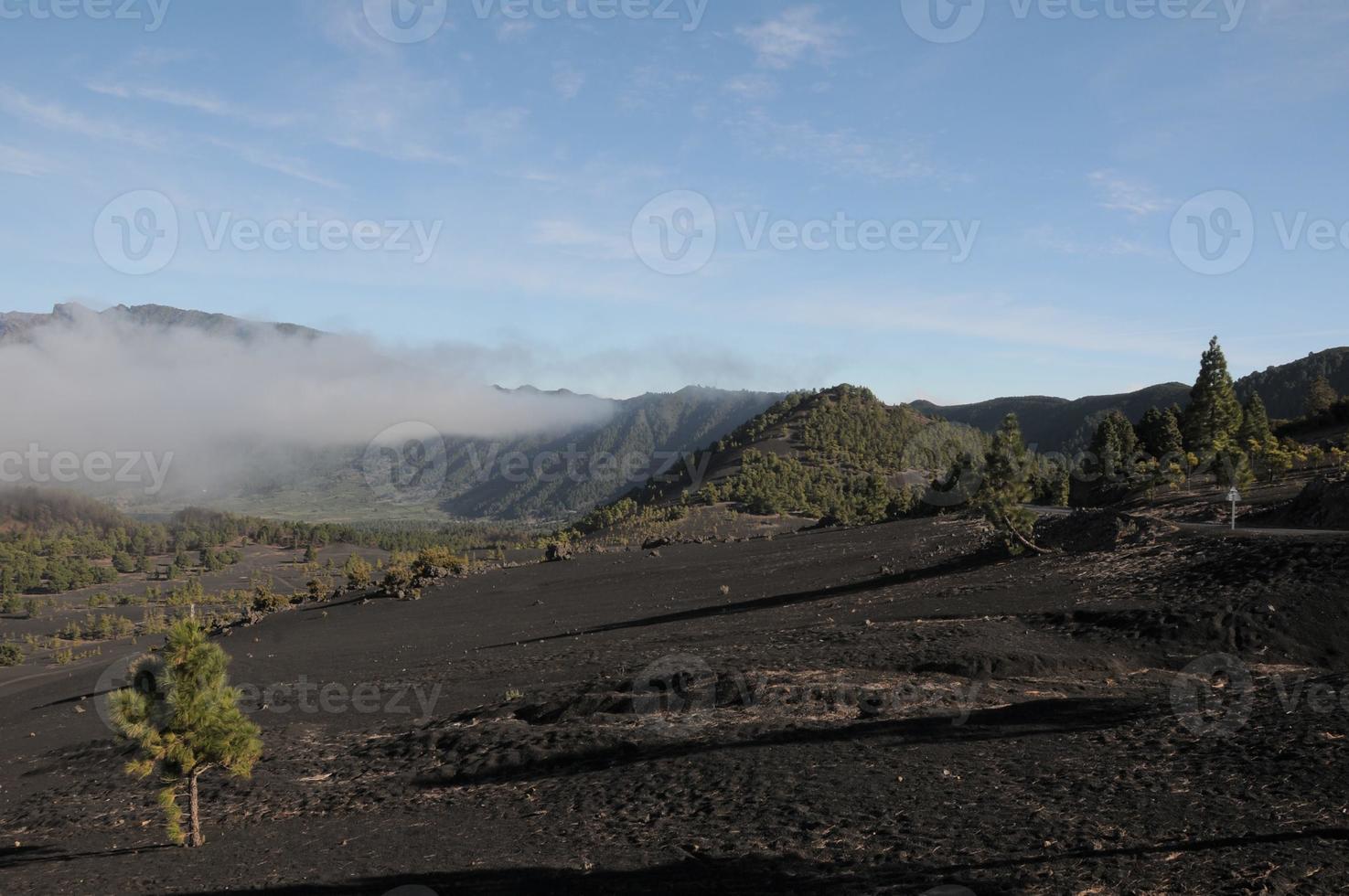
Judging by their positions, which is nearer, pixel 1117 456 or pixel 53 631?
pixel 1117 456

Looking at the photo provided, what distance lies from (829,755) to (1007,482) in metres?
21.9

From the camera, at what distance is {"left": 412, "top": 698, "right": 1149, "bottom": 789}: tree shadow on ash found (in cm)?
1405

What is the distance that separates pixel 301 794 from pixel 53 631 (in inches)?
3198

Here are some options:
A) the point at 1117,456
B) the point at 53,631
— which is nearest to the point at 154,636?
the point at 53,631

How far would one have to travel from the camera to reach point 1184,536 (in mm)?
28750

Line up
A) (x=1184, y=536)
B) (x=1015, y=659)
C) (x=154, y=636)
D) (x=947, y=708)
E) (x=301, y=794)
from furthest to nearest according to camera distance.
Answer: (x=154, y=636)
(x=1184, y=536)
(x=1015, y=659)
(x=301, y=794)
(x=947, y=708)

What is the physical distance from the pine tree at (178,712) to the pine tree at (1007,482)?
2754cm

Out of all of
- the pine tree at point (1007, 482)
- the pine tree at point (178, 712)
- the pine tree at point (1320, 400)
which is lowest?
the pine tree at point (178, 712)

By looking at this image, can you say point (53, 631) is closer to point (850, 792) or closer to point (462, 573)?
point (462, 573)

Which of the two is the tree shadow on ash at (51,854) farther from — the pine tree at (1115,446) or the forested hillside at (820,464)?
the forested hillside at (820,464)

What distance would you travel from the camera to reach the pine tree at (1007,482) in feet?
108

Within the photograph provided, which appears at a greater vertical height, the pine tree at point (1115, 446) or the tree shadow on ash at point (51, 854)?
the pine tree at point (1115, 446)

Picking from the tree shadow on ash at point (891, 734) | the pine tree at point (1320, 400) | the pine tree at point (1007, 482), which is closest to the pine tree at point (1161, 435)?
the pine tree at point (1320, 400)

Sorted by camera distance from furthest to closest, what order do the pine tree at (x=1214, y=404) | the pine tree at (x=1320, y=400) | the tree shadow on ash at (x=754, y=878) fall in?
the pine tree at (x=1320, y=400) → the pine tree at (x=1214, y=404) → the tree shadow on ash at (x=754, y=878)
